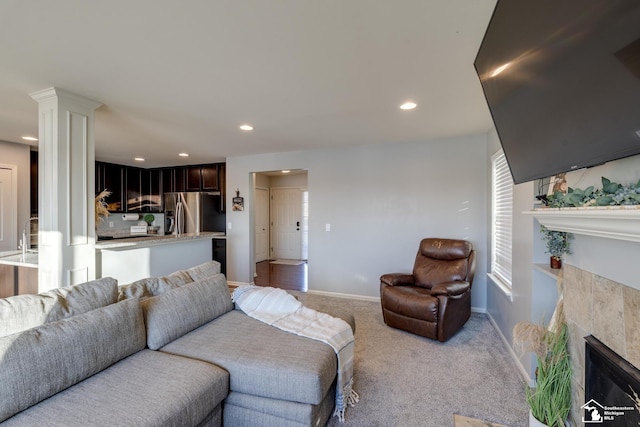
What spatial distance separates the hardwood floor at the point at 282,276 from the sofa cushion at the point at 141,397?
3395 millimetres

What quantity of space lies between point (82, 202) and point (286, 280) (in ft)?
12.0

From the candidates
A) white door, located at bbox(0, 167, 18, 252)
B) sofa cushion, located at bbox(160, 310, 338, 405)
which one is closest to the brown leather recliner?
sofa cushion, located at bbox(160, 310, 338, 405)

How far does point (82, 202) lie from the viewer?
2.48m

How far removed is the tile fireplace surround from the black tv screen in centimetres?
59

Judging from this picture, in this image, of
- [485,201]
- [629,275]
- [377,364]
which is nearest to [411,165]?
[485,201]

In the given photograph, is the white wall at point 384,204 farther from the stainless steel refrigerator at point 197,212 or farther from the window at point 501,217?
the stainless steel refrigerator at point 197,212

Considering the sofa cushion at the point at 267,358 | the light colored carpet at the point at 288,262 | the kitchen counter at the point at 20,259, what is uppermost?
the kitchen counter at the point at 20,259

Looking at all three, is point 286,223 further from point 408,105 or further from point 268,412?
point 268,412

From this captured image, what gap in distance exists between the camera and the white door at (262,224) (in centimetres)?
743

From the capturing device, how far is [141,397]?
1.31 meters

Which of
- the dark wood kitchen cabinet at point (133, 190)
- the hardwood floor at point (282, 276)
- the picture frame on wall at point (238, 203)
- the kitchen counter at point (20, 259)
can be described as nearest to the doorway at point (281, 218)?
the hardwood floor at point (282, 276)

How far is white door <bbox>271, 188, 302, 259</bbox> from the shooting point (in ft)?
25.3

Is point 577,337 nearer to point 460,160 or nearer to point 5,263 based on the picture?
point 460,160

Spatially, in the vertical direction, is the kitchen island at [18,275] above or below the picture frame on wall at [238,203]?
below
